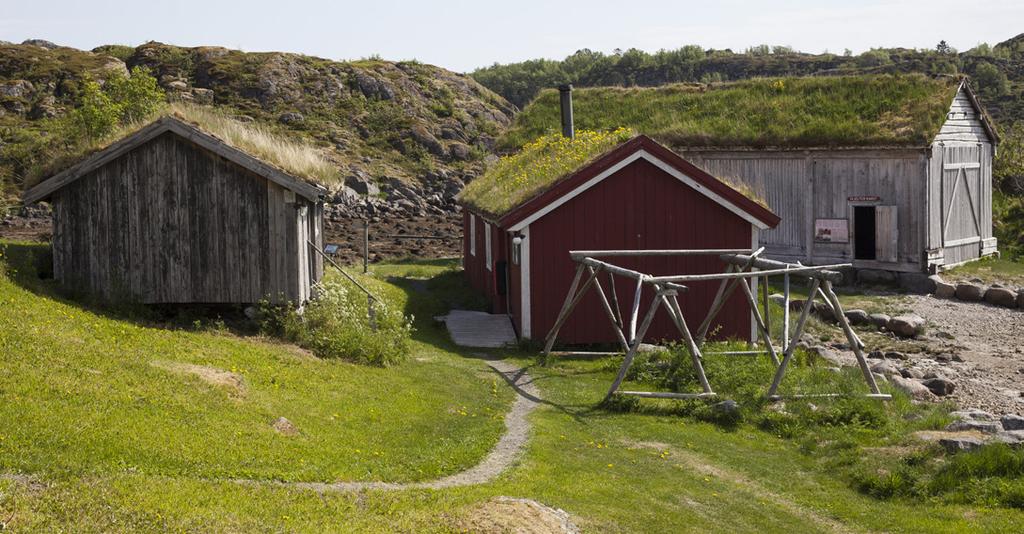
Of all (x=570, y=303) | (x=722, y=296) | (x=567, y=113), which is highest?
(x=567, y=113)

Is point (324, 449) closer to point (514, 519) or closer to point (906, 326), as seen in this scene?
point (514, 519)

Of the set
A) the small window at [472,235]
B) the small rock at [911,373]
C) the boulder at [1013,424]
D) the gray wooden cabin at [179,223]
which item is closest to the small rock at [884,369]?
the small rock at [911,373]

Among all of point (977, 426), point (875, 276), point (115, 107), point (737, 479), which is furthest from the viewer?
point (875, 276)

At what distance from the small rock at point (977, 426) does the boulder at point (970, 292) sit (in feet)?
51.7

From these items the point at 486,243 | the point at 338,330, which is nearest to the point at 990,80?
the point at 486,243

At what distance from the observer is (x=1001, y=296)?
1170 inches

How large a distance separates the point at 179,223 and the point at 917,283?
2242 cm

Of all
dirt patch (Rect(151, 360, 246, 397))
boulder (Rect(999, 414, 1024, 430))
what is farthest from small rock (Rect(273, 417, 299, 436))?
boulder (Rect(999, 414, 1024, 430))

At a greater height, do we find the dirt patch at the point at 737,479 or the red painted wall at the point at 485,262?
the red painted wall at the point at 485,262

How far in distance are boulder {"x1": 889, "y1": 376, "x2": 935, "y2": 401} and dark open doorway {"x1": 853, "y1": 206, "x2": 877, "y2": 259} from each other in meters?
15.0

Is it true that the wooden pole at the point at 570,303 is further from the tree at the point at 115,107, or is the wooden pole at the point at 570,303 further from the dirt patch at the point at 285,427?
the tree at the point at 115,107

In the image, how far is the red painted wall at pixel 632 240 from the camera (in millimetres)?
24172

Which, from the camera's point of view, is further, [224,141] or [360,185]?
[360,185]

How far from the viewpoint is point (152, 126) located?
19.9 metres
